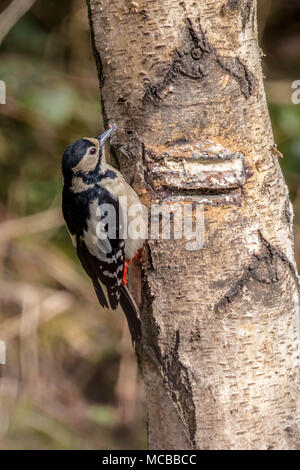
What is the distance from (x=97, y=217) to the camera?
2.44 metres

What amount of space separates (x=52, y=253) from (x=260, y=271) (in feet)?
9.14

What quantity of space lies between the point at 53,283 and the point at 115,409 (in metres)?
1.15

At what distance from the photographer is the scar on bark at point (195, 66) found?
159 cm

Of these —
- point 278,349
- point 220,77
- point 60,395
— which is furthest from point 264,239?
point 60,395

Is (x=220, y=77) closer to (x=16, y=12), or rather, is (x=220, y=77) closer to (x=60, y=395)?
(x=16, y=12)

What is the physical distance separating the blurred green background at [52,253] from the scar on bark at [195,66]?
229 centimetres

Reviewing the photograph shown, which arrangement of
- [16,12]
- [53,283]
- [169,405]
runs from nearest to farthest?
[169,405] → [16,12] → [53,283]

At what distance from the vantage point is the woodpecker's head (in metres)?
2.33

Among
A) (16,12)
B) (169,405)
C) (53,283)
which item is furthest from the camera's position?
(53,283)

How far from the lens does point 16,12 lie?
3.15 meters

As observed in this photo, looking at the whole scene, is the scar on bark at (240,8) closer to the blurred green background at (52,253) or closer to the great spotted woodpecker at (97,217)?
the great spotted woodpecker at (97,217)

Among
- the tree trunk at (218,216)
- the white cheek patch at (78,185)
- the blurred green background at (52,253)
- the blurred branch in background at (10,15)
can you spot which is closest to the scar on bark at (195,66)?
the tree trunk at (218,216)

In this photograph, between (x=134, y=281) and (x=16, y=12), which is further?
(x=16, y=12)

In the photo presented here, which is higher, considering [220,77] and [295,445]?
[220,77]
